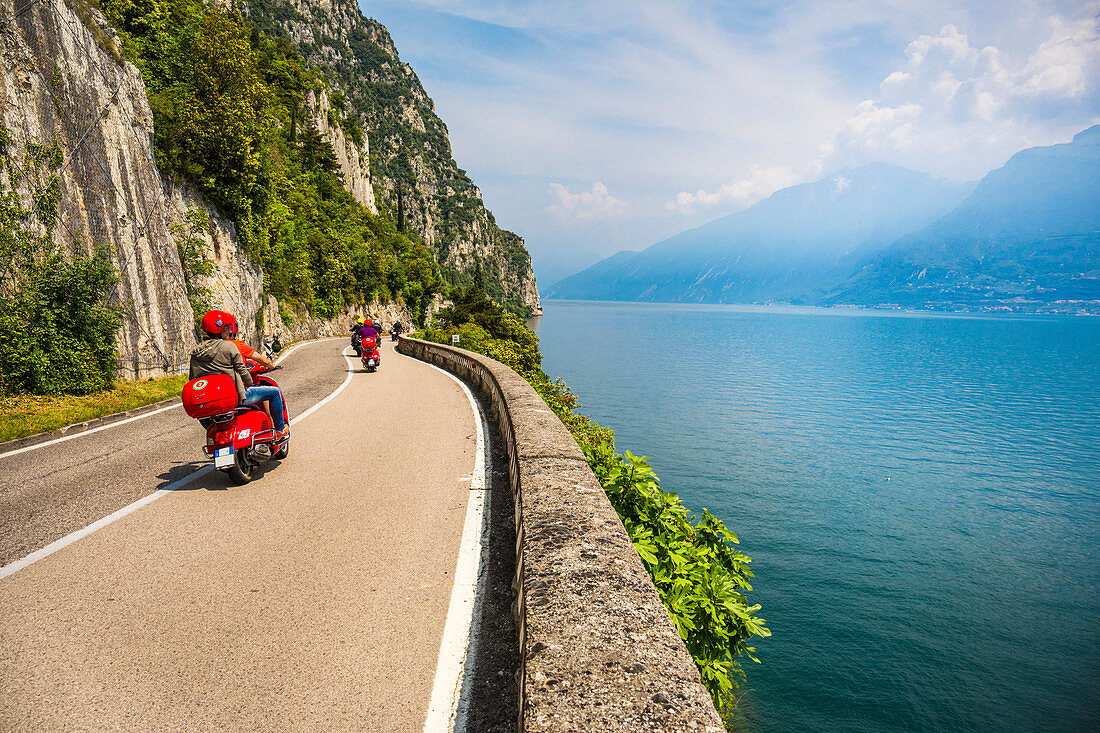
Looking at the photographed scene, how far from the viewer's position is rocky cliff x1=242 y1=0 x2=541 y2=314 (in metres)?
111

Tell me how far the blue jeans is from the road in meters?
0.65

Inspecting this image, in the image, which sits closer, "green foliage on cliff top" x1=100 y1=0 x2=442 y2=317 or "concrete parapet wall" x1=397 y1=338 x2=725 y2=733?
"concrete parapet wall" x1=397 y1=338 x2=725 y2=733

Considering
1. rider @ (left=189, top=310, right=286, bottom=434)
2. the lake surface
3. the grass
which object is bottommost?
the lake surface

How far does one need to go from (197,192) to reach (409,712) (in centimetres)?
2662

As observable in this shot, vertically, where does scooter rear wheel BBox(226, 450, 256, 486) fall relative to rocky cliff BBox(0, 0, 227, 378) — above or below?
below

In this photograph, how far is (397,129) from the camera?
131 metres

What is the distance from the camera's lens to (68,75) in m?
13.6

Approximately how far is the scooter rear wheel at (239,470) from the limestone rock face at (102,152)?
10189mm

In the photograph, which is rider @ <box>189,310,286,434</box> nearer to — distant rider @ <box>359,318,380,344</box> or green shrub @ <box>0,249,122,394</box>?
green shrub @ <box>0,249,122,394</box>

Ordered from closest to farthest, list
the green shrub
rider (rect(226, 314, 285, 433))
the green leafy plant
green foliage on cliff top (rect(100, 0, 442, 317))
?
rider (rect(226, 314, 285, 433)) → the green shrub → the green leafy plant → green foliage on cliff top (rect(100, 0, 442, 317))

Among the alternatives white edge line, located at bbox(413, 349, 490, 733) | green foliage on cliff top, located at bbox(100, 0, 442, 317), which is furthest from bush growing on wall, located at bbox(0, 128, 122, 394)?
white edge line, located at bbox(413, 349, 490, 733)

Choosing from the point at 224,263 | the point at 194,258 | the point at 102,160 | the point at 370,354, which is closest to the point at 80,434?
the point at 102,160

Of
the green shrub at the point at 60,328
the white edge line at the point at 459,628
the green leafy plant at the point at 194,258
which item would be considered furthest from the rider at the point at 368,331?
the white edge line at the point at 459,628

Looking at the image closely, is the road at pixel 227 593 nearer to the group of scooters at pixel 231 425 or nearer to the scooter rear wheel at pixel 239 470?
the scooter rear wheel at pixel 239 470
